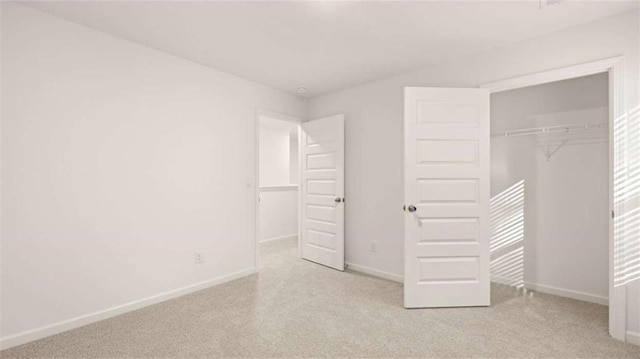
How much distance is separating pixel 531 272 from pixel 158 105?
4.17 metres

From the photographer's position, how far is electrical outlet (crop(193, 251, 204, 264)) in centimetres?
329

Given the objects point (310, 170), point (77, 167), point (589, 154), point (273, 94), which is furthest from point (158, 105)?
point (589, 154)

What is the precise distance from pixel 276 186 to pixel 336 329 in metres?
4.23

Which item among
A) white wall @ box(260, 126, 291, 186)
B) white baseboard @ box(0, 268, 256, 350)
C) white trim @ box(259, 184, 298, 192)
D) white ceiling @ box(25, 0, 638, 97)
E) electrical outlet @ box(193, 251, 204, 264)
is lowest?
white baseboard @ box(0, 268, 256, 350)

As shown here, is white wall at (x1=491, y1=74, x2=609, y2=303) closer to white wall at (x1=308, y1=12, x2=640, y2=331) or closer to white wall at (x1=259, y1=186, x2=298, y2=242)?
white wall at (x1=308, y1=12, x2=640, y2=331)

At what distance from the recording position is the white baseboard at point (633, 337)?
221 centimetres

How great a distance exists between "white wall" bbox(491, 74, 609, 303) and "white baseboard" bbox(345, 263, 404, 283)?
109cm

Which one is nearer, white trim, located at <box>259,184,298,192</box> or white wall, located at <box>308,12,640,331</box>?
white wall, located at <box>308,12,640,331</box>

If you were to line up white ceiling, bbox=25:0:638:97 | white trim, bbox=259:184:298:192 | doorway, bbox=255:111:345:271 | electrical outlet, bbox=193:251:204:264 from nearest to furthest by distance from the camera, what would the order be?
white ceiling, bbox=25:0:638:97, electrical outlet, bbox=193:251:204:264, doorway, bbox=255:111:345:271, white trim, bbox=259:184:298:192

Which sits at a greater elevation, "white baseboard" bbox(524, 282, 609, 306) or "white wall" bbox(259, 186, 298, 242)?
"white wall" bbox(259, 186, 298, 242)

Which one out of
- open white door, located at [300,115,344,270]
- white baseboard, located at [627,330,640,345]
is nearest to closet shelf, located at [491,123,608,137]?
white baseboard, located at [627,330,640,345]

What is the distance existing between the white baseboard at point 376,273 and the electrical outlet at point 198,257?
1.85 m

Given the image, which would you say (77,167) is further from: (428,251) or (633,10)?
(633,10)

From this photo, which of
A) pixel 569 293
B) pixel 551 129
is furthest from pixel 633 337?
pixel 551 129
